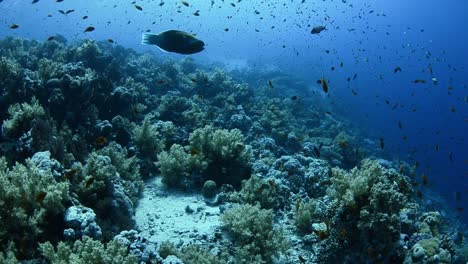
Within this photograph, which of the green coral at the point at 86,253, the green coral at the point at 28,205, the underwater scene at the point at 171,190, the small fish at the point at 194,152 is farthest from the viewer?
the small fish at the point at 194,152

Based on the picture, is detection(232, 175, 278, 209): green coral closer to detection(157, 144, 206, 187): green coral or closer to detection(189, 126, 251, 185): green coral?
detection(189, 126, 251, 185): green coral

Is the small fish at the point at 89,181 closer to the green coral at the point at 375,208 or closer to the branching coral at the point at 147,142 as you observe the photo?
the branching coral at the point at 147,142

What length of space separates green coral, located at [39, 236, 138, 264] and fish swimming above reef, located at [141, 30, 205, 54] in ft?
9.05

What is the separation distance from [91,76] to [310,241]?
26.8 ft

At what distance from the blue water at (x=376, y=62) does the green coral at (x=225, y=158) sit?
30.2 ft

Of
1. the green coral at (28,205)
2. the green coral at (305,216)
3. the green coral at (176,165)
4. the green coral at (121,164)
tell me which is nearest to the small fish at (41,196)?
the green coral at (28,205)

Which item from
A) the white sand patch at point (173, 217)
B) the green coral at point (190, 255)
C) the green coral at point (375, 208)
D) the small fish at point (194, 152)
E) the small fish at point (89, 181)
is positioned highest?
the green coral at point (375, 208)

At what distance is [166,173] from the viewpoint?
8539 mm

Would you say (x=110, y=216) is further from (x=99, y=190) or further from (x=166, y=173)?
(x=166, y=173)

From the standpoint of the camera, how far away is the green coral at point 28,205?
4758 mm

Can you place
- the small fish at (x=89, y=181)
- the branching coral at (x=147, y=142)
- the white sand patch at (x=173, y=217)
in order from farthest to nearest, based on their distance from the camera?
the branching coral at (x=147, y=142)
the white sand patch at (x=173, y=217)
the small fish at (x=89, y=181)

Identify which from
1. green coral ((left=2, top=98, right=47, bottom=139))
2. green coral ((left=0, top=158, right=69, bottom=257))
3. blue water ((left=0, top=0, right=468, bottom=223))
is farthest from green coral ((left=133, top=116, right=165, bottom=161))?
blue water ((left=0, top=0, right=468, bottom=223))

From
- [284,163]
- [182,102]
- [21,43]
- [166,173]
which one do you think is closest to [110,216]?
[166,173]

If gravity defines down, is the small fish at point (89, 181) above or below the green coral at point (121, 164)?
above
